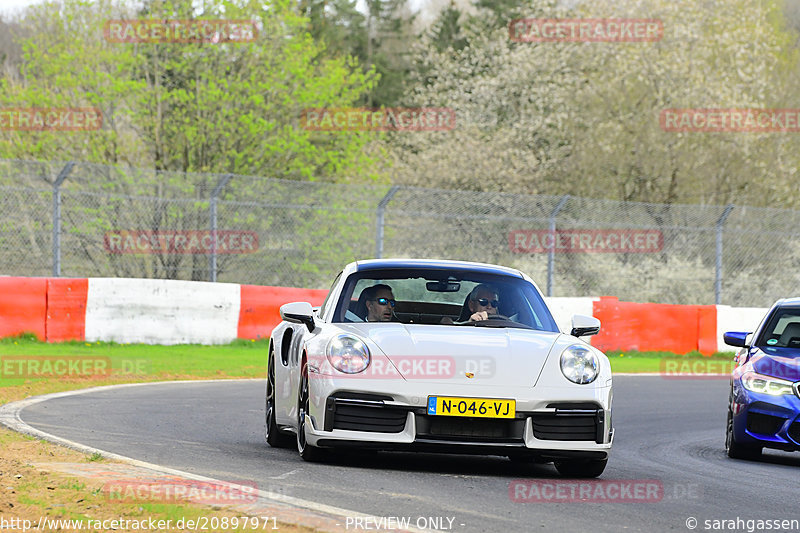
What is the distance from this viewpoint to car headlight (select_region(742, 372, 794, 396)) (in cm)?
961

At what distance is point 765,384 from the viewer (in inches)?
384

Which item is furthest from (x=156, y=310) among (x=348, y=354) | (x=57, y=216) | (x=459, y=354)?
(x=459, y=354)

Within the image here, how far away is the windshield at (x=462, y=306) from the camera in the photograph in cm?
840

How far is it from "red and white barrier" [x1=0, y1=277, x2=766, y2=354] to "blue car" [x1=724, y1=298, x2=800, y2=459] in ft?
27.9

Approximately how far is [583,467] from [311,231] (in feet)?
50.3

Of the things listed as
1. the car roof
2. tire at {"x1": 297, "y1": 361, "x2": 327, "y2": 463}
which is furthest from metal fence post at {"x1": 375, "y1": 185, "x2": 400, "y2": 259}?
tire at {"x1": 297, "y1": 361, "x2": 327, "y2": 463}

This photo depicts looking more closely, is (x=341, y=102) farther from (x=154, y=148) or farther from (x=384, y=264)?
(x=384, y=264)

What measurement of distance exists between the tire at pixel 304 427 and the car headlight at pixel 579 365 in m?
1.54

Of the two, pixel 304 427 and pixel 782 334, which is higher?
pixel 782 334

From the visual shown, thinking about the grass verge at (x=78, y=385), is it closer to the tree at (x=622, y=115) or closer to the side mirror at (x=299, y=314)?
the side mirror at (x=299, y=314)

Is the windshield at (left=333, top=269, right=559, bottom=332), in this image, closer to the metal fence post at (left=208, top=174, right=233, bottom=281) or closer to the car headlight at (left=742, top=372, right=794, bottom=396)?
the car headlight at (left=742, top=372, right=794, bottom=396)

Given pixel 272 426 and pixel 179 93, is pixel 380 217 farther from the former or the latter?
pixel 272 426

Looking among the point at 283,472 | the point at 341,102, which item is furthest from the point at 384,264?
the point at 341,102

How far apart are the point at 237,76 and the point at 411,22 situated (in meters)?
41.1
